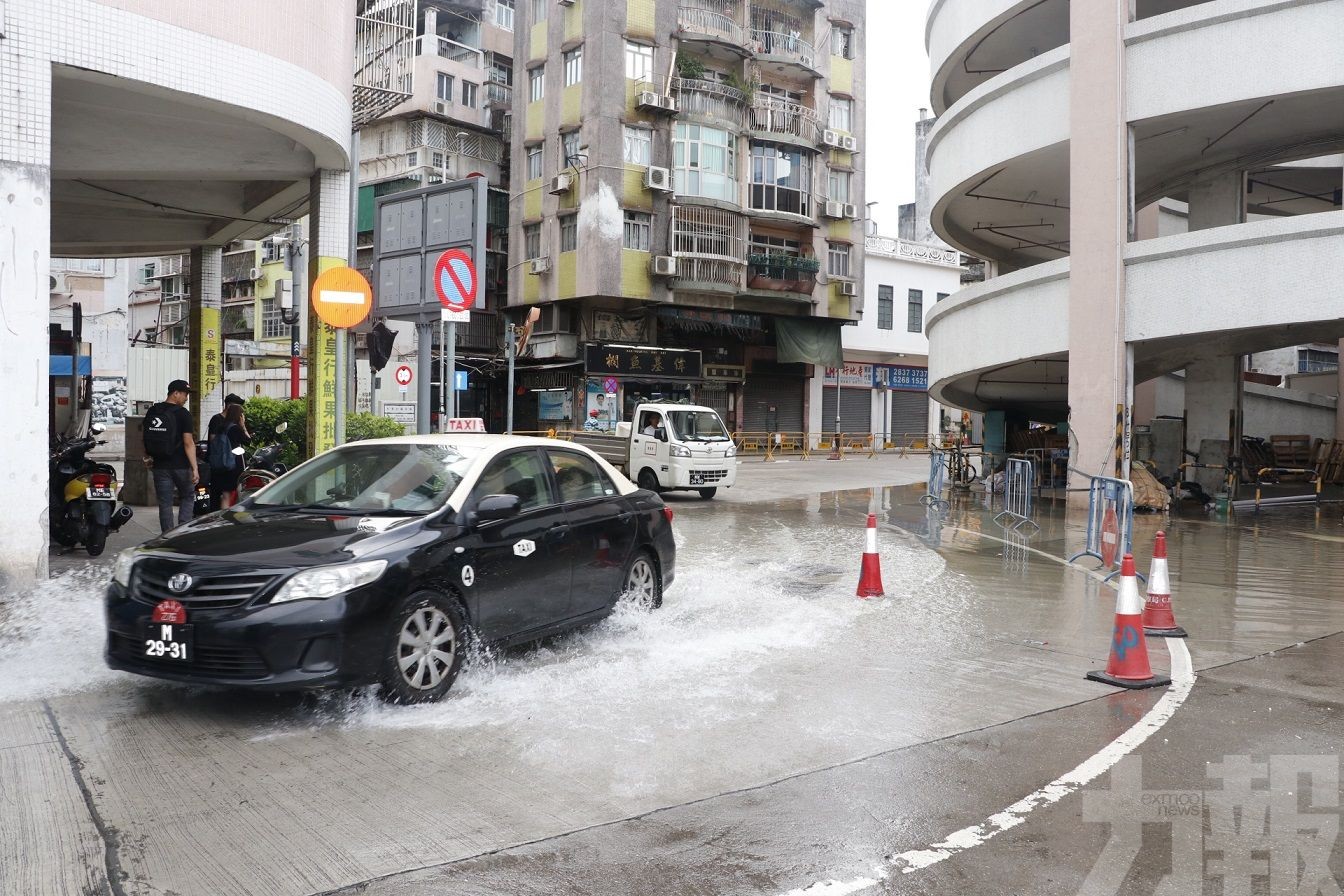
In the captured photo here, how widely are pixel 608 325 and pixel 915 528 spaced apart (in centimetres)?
2372

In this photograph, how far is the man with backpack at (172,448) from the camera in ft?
35.5

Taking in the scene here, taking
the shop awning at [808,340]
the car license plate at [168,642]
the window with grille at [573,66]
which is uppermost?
the window with grille at [573,66]

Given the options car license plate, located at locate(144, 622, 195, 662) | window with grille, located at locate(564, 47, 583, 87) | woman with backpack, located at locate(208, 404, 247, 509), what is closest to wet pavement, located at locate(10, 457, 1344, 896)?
car license plate, located at locate(144, 622, 195, 662)

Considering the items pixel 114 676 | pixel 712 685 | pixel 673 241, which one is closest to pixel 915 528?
pixel 712 685

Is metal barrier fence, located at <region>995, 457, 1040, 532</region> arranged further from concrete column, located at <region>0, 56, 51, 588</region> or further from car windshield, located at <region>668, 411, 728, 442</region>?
concrete column, located at <region>0, 56, 51, 588</region>

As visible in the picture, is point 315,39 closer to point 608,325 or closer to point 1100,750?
point 1100,750

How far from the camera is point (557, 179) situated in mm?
37375

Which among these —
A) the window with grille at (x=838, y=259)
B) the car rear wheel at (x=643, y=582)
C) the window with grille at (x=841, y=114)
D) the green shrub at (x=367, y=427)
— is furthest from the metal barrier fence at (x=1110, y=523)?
the window with grille at (x=841, y=114)

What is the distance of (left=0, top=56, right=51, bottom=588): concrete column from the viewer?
8672mm

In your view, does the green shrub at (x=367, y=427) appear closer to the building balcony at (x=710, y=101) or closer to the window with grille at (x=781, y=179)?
the building balcony at (x=710, y=101)

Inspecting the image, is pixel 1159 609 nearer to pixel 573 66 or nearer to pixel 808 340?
pixel 573 66

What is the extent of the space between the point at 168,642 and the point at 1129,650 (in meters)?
5.47

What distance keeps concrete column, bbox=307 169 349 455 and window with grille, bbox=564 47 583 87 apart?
86.5 feet

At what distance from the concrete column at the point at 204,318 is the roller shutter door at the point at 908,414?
36.0 meters
